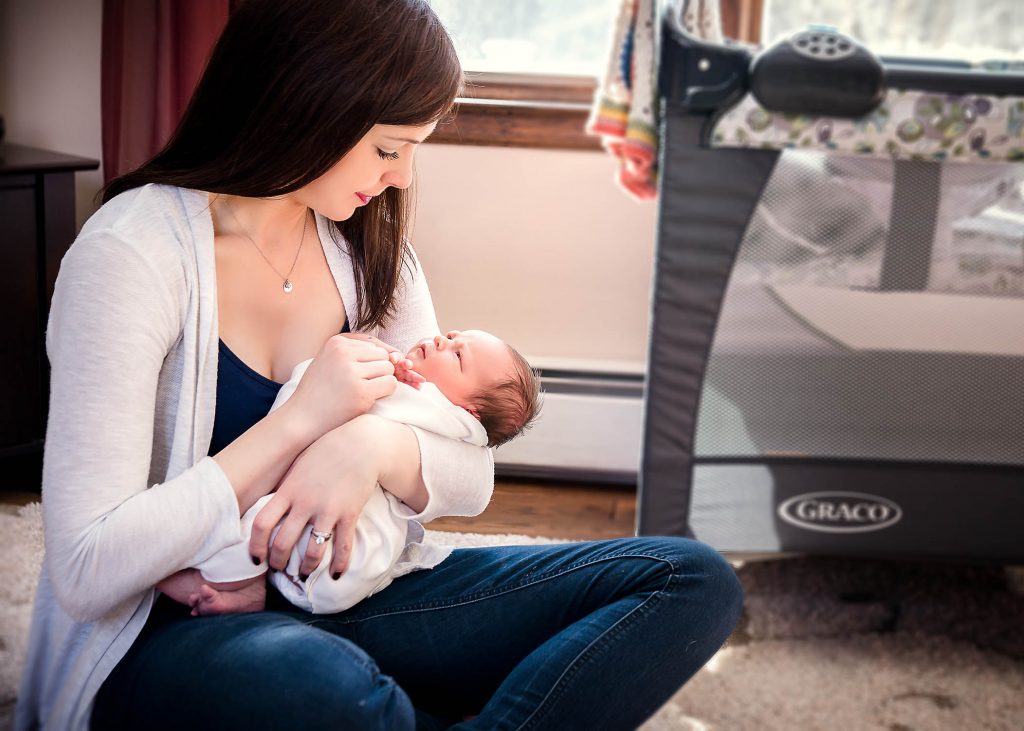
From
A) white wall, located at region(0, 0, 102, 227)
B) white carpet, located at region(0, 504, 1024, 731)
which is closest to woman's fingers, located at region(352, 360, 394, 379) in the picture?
white carpet, located at region(0, 504, 1024, 731)

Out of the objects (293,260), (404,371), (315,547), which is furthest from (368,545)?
(293,260)

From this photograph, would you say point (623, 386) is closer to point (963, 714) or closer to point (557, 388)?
point (557, 388)

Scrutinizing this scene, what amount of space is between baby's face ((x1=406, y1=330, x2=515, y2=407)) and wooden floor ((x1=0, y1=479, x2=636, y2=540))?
37cm

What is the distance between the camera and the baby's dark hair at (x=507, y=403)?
102 centimetres

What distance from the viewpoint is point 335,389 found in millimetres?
893

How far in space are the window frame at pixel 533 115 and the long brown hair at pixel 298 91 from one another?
112 centimetres

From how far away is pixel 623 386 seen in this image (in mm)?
2076

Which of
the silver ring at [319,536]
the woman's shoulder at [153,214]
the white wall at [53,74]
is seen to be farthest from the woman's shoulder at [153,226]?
the white wall at [53,74]

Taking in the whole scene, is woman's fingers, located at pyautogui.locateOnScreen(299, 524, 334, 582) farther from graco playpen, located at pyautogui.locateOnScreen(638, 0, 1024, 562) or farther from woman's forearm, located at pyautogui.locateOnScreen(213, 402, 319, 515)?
graco playpen, located at pyautogui.locateOnScreen(638, 0, 1024, 562)

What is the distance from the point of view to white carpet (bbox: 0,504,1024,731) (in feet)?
4.54

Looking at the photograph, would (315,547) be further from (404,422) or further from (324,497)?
(404,422)

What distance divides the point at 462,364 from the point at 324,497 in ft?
0.70

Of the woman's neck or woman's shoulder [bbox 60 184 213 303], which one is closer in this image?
woman's shoulder [bbox 60 184 213 303]

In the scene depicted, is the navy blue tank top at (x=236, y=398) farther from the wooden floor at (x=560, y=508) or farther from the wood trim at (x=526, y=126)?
the wood trim at (x=526, y=126)
